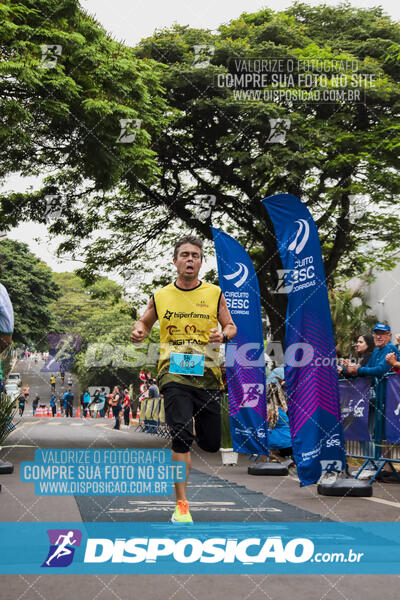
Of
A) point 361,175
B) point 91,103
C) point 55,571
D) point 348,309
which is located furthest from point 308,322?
point 348,309

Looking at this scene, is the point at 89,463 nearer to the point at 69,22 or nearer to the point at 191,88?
the point at 69,22

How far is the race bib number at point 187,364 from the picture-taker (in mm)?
5277

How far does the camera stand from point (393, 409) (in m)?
8.02

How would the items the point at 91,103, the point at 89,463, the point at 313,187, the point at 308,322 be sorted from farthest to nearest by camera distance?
the point at 313,187, the point at 91,103, the point at 89,463, the point at 308,322

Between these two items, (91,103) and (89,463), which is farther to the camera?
(91,103)

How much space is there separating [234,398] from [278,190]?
972 cm

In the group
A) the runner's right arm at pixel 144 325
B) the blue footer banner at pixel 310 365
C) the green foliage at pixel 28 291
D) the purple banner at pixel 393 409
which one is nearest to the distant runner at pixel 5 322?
the runner's right arm at pixel 144 325

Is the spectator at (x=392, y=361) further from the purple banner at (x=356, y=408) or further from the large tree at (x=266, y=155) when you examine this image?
the large tree at (x=266, y=155)

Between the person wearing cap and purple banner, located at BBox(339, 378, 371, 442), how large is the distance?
145 millimetres

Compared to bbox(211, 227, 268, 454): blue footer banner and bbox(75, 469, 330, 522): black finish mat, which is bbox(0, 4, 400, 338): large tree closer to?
bbox(211, 227, 268, 454): blue footer banner

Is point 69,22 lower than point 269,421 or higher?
higher

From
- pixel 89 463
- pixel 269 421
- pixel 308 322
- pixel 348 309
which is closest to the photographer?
pixel 308 322

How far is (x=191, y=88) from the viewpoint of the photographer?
1917 centimetres

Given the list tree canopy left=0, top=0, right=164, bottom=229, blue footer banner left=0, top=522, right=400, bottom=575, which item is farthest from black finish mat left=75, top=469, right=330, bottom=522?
tree canopy left=0, top=0, right=164, bottom=229
